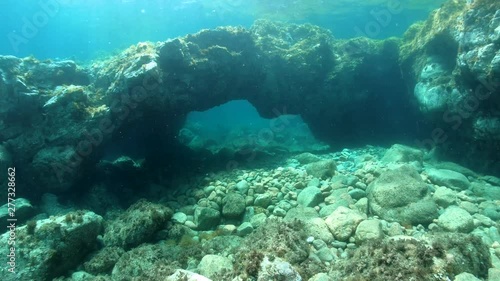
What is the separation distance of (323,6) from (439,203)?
2752 cm

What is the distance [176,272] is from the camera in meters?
3.86

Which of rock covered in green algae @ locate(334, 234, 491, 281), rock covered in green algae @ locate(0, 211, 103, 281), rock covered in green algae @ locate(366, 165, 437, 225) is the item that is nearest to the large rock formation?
rock covered in green algae @ locate(366, 165, 437, 225)

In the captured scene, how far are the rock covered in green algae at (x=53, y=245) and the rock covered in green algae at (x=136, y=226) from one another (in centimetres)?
40

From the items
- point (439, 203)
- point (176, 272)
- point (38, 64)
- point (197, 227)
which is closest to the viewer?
point (176, 272)

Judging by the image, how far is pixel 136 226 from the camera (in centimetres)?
607

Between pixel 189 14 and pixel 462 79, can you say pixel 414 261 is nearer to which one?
pixel 462 79

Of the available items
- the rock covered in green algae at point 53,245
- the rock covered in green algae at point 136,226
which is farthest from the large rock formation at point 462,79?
the rock covered in green algae at point 53,245

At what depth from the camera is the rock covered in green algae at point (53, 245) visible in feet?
17.6

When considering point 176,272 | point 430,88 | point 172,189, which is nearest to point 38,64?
point 172,189

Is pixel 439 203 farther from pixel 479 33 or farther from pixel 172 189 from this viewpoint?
pixel 172 189

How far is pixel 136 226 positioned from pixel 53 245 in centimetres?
152

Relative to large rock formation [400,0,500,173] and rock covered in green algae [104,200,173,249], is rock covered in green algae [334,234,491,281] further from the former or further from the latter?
large rock formation [400,0,500,173]

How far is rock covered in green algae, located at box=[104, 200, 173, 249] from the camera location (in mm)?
6005

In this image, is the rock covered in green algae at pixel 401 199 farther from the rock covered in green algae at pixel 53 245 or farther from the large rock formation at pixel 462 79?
the rock covered in green algae at pixel 53 245
